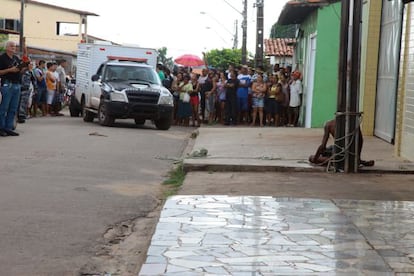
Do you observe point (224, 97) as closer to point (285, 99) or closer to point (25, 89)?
point (285, 99)

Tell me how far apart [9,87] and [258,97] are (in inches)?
342

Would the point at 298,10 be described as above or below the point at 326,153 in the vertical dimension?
above

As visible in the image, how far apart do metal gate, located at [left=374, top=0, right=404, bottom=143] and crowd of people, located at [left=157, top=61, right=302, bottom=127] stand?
5584mm

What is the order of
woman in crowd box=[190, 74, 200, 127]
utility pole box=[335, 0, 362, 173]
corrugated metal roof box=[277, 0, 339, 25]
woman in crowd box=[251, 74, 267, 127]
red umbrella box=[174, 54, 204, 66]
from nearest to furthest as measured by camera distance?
utility pole box=[335, 0, 362, 173], corrugated metal roof box=[277, 0, 339, 25], woman in crowd box=[251, 74, 267, 127], woman in crowd box=[190, 74, 200, 127], red umbrella box=[174, 54, 204, 66]

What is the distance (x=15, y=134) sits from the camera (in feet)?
49.3

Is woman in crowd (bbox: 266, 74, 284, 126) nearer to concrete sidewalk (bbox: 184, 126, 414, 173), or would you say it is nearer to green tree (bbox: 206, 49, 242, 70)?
concrete sidewalk (bbox: 184, 126, 414, 173)

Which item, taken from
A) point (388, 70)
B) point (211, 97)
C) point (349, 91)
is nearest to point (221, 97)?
point (211, 97)

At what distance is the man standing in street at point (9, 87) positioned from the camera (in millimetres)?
14391

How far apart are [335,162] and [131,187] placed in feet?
10.1

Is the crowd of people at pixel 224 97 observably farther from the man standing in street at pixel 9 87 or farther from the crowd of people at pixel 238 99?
the man standing in street at pixel 9 87

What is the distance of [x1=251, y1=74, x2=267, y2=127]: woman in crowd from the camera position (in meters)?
21.2

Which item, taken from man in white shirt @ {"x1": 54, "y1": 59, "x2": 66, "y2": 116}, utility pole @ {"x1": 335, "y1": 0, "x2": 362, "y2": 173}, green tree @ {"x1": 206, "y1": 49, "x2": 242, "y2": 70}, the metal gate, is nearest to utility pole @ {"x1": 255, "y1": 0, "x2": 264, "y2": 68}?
man in white shirt @ {"x1": 54, "y1": 59, "x2": 66, "y2": 116}

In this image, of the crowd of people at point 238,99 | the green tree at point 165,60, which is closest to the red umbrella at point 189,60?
the green tree at point 165,60

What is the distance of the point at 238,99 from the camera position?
21938mm
